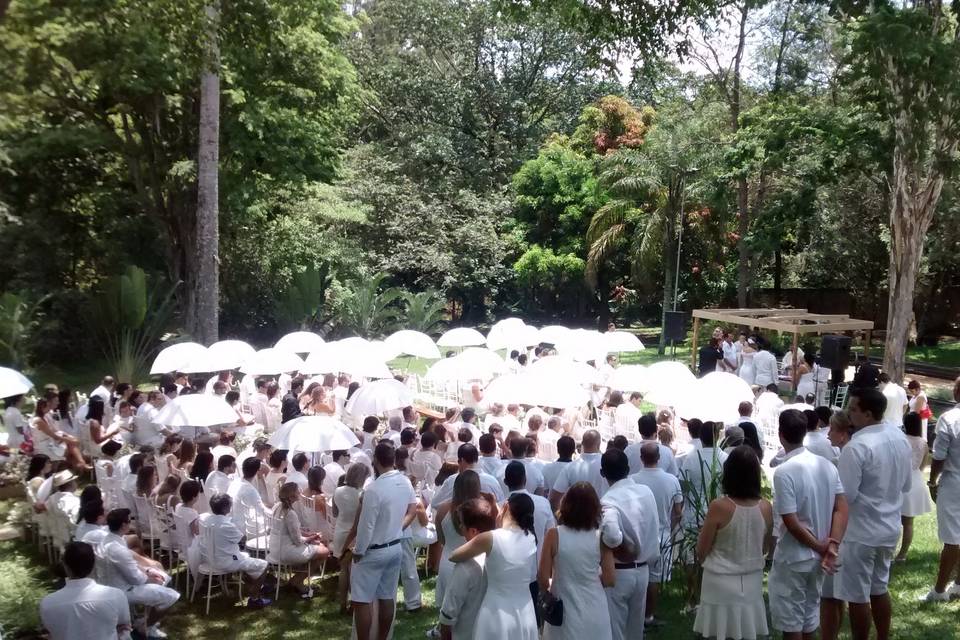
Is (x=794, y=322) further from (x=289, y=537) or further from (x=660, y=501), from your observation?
(x=289, y=537)

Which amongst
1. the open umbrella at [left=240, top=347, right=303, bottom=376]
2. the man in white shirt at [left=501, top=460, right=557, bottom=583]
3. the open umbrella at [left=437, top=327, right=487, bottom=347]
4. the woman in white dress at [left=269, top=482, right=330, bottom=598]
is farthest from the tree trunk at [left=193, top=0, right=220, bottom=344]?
the man in white shirt at [left=501, top=460, right=557, bottom=583]

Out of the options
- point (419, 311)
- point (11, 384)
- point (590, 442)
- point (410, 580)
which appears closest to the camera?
point (590, 442)

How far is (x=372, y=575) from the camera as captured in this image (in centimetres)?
602

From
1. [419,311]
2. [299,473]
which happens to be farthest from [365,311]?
[299,473]

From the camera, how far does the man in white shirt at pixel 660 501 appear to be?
6.21 meters

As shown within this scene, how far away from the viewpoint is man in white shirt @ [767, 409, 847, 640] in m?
4.96

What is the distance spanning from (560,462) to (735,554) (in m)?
2.31

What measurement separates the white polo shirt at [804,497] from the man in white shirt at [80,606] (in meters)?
4.06

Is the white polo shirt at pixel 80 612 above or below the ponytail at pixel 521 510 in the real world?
below

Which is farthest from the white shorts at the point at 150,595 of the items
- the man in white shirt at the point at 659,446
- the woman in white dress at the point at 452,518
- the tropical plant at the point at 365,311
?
the tropical plant at the point at 365,311

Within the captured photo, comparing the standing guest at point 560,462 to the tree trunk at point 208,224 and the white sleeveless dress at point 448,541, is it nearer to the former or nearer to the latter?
the white sleeveless dress at point 448,541

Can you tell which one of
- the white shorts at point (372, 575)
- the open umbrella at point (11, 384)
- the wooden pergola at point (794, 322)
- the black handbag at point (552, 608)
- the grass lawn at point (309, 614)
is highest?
the wooden pergola at point (794, 322)

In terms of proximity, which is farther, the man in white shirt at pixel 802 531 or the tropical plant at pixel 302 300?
the tropical plant at pixel 302 300

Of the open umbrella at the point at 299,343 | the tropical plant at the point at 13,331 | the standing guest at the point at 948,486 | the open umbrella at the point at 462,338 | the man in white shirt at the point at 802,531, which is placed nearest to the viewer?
the man in white shirt at the point at 802,531
